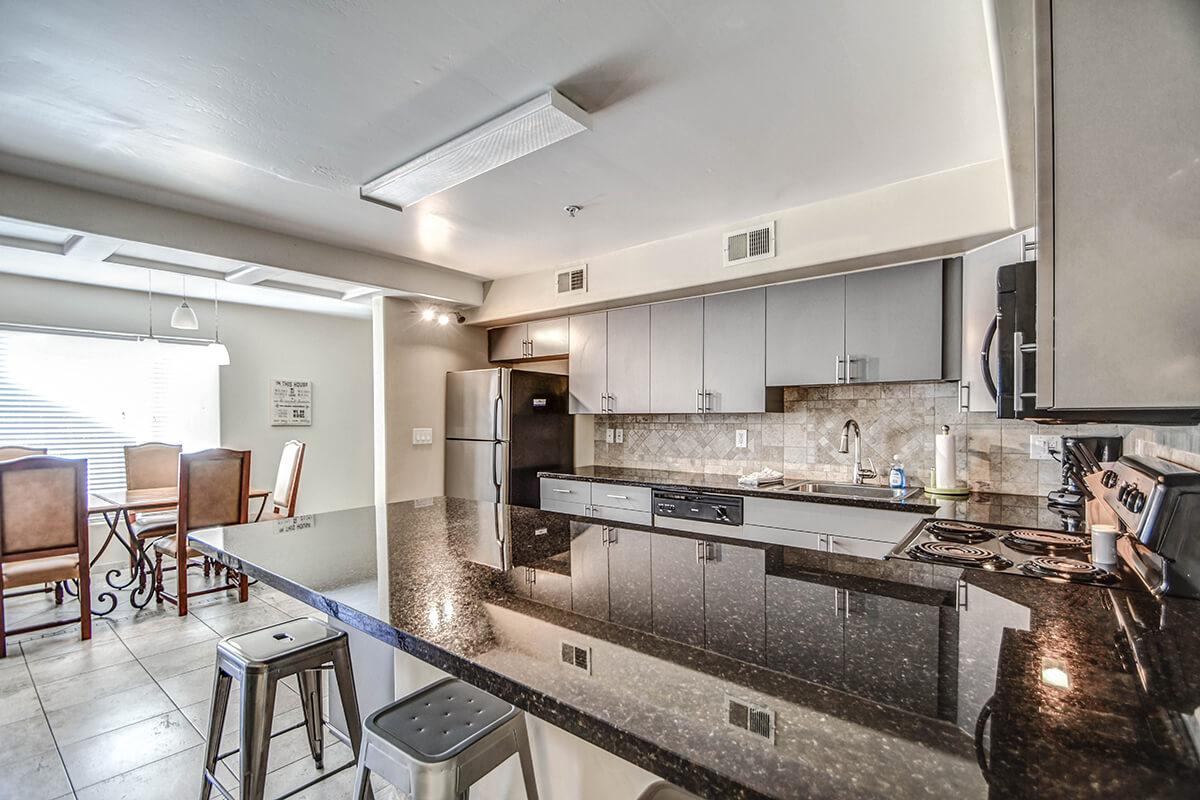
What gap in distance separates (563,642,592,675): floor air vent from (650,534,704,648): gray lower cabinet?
143 mm

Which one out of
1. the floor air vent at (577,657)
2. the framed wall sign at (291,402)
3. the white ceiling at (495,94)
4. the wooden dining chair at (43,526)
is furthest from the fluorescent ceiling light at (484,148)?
the framed wall sign at (291,402)

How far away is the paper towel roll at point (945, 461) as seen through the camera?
275cm

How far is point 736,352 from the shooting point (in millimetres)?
3361

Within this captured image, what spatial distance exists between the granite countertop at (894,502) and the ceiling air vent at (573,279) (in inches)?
51.2

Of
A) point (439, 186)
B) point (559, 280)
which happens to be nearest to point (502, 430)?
point (559, 280)

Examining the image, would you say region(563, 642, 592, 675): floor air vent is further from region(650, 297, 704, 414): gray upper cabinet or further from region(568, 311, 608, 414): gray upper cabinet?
region(568, 311, 608, 414): gray upper cabinet

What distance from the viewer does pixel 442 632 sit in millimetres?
938

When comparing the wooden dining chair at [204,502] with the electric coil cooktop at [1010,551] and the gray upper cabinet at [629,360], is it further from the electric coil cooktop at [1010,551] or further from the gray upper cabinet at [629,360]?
the electric coil cooktop at [1010,551]

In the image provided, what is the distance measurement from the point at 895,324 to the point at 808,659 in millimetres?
2444

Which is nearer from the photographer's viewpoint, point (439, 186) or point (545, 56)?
point (545, 56)

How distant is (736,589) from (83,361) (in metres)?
5.82

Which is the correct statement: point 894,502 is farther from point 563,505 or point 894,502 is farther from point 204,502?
point 204,502

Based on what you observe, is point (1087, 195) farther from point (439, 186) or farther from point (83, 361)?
point (83, 361)

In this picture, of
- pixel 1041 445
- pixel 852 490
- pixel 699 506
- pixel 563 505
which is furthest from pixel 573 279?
pixel 1041 445
